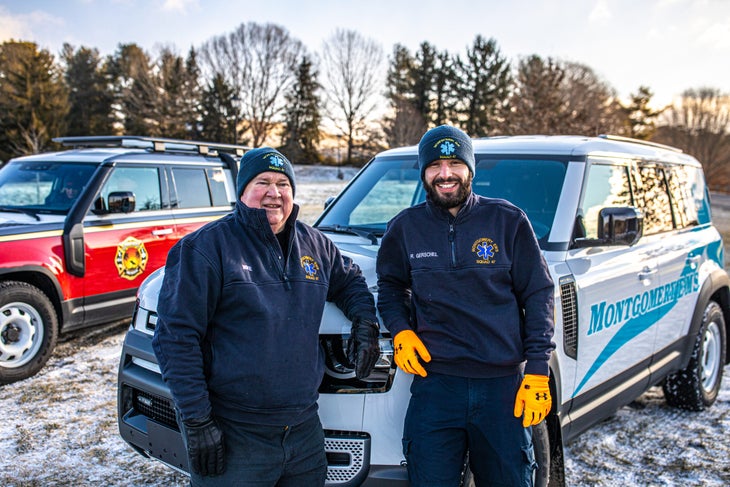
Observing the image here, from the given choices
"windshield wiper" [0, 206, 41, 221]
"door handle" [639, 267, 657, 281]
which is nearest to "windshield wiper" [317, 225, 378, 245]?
"door handle" [639, 267, 657, 281]

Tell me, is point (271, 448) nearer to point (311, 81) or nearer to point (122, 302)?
point (122, 302)

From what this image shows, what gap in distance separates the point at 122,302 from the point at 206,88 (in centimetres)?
4457

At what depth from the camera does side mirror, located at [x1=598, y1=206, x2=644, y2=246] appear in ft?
10.3

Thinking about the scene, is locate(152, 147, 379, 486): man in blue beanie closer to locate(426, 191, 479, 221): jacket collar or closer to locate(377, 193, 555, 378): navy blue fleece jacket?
locate(377, 193, 555, 378): navy blue fleece jacket

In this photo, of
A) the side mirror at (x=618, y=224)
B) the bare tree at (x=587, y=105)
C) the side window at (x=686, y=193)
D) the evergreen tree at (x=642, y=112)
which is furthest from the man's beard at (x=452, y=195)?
the evergreen tree at (x=642, y=112)

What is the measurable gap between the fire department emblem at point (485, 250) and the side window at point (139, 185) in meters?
4.80

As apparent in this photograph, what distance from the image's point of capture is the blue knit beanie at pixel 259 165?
2.26m

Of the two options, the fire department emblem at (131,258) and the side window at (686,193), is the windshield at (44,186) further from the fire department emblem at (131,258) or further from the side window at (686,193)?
the side window at (686,193)

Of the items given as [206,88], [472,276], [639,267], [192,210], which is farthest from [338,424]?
[206,88]

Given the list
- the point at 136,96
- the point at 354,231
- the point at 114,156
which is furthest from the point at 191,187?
A: the point at 136,96

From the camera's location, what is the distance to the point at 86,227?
560 cm

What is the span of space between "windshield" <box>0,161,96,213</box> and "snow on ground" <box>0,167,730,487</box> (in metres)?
1.74

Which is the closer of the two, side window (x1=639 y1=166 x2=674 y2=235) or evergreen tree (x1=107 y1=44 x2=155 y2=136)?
side window (x1=639 y1=166 x2=674 y2=235)

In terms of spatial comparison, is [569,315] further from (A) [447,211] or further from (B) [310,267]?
(B) [310,267]
